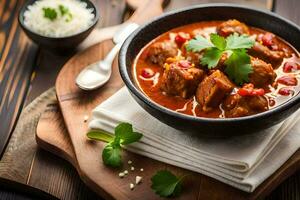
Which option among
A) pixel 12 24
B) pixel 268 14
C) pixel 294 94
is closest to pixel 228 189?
pixel 294 94

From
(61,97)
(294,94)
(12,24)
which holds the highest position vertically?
(294,94)

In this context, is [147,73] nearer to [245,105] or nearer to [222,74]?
[222,74]

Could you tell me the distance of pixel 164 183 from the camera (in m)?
3.50

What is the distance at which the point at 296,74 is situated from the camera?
3.83 metres

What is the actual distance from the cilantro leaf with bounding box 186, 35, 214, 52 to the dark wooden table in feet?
3.39

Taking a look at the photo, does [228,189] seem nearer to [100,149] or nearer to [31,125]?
[100,149]

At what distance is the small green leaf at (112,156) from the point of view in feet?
12.1

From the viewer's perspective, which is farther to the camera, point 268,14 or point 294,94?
point 268,14

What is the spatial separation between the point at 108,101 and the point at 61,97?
1.49 ft

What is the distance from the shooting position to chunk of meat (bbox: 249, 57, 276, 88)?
3.66m

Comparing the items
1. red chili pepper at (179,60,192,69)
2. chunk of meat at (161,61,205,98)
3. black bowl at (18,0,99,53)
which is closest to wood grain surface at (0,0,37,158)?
black bowl at (18,0,99,53)

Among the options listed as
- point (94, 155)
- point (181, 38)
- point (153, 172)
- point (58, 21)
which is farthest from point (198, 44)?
point (58, 21)

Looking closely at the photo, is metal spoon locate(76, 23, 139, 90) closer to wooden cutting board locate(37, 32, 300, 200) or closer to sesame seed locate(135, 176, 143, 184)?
wooden cutting board locate(37, 32, 300, 200)

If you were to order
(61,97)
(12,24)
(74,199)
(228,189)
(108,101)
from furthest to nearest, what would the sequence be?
1. (12,24)
2. (61,97)
3. (108,101)
4. (74,199)
5. (228,189)
